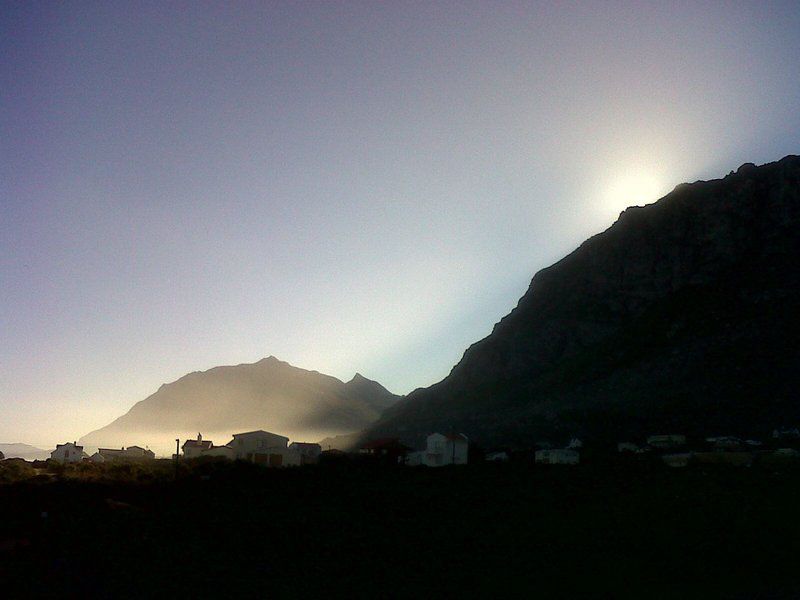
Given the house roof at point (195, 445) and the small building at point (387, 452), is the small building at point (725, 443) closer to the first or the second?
the small building at point (387, 452)

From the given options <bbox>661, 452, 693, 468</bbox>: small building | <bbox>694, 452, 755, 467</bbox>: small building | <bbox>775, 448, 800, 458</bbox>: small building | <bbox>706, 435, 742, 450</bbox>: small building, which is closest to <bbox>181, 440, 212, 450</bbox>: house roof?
<bbox>661, 452, 693, 468</bbox>: small building

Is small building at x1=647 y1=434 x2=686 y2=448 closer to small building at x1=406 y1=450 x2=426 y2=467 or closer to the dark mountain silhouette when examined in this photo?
the dark mountain silhouette

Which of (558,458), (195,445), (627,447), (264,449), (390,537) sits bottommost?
(390,537)

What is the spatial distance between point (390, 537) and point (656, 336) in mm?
112137

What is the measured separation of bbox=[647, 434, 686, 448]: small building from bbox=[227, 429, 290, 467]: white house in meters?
44.1

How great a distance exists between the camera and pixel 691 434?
89750 millimetres

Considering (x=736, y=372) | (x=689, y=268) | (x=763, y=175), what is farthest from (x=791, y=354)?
(x=763, y=175)

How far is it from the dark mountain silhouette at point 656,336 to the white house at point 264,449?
50.0 metres

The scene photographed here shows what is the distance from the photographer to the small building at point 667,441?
270 feet

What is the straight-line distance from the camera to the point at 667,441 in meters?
84.2

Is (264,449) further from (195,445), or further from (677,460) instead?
(677,460)

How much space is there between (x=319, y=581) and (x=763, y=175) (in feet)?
488

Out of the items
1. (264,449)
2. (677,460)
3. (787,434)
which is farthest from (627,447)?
(264,449)

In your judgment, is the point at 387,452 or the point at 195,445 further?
the point at 195,445
